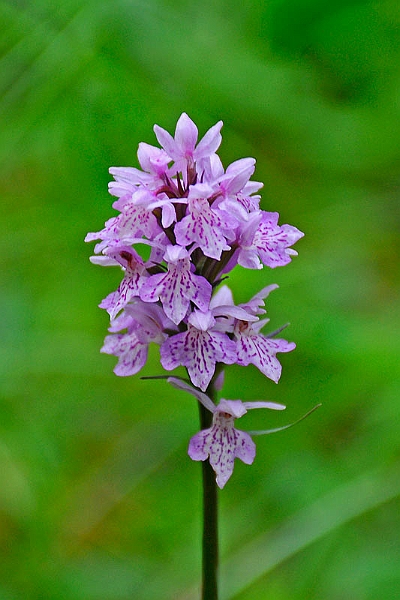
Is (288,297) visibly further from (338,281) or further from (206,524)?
(206,524)

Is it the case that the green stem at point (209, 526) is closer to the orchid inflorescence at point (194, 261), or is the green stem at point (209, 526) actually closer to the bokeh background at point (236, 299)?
the orchid inflorescence at point (194, 261)

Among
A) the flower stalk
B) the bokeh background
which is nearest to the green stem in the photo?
the flower stalk

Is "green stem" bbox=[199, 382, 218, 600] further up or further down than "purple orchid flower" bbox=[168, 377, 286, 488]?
further down

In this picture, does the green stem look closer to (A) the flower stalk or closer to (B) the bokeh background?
(A) the flower stalk

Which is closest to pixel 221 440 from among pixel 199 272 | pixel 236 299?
pixel 199 272

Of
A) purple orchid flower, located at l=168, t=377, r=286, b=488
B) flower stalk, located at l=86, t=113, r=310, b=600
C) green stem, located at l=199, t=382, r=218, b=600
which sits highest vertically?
flower stalk, located at l=86, t=113, r=310, b=600

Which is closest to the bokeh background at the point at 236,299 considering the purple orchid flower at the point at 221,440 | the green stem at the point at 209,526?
the green stem at the point at 209,526

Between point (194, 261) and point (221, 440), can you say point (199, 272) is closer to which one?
point (194, 261)
